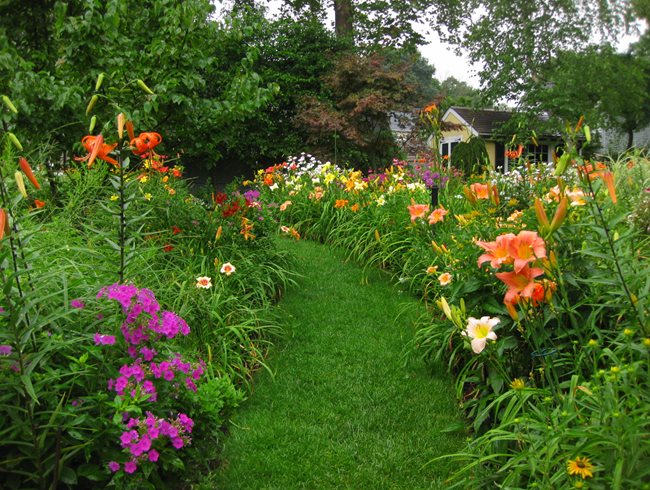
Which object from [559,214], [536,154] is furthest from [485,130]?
[559,214]

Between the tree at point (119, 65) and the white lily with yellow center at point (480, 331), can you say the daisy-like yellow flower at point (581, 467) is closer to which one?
the white lily with yellow center at point (480, 331)

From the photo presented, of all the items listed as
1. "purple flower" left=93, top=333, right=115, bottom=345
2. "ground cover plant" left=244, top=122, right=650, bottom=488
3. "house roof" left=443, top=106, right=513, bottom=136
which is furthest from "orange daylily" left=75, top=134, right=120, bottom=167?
"house roof" left=443, top=106, right=513, bottom=136

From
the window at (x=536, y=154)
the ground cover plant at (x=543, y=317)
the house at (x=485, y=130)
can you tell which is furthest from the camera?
the house at (x=485, y=130)

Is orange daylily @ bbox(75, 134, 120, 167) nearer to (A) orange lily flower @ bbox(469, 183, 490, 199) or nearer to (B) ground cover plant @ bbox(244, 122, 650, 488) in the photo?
(B) ground cover plant @ bbox(244, 122, 650, 488)

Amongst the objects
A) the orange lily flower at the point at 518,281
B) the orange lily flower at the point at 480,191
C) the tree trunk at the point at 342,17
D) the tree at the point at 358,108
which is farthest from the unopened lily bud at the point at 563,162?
the tree trunk at the point at 342,17

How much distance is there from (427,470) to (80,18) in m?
4.40

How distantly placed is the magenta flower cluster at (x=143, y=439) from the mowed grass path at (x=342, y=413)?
0.58 metres

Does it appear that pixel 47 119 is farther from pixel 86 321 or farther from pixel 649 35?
pixel 649 35

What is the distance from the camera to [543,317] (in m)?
2.50

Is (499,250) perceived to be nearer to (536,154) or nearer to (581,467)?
(581,467)

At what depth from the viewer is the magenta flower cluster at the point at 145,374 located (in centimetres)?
191

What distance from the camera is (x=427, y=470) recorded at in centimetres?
258

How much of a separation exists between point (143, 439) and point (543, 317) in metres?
1.76

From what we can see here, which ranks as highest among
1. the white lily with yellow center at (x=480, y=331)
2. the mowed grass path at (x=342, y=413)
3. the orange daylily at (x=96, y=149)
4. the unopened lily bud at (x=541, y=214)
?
the orange daylily at (x=96, y=149)
